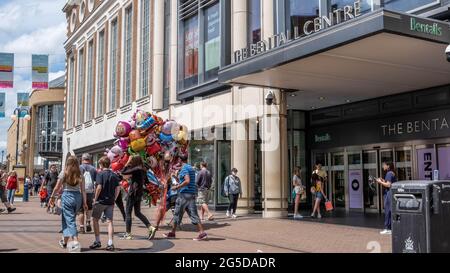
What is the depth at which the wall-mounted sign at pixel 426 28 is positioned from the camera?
34.0 feet

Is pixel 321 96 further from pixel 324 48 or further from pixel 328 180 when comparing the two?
pixel 324 48

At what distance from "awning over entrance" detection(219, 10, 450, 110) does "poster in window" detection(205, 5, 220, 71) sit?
14.5 ft

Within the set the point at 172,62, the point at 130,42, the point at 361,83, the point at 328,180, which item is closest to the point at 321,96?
the point at 361,83

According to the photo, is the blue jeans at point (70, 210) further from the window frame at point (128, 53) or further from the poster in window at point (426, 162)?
the window frame at point (128, 53)

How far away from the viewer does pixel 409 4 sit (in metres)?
12.9

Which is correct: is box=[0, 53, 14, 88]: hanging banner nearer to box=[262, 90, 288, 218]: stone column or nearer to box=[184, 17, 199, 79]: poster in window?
box=[184, 17, 199, 79]: poster in window

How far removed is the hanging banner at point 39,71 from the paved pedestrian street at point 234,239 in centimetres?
1684

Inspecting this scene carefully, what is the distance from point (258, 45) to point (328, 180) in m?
7.58

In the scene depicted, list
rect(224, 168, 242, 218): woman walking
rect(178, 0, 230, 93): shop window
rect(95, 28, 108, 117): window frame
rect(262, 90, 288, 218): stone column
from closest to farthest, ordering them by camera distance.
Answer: rect(262, 90, 288, 218): stone column < rect(224, 168, 242, 218): woman walking < rect(178, 0, 230, 93): shop window < rect(95, 28, 108, 117): window frame

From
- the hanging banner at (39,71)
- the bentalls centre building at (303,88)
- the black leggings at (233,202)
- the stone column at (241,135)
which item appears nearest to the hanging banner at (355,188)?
the bentalls centre building at (303,88)

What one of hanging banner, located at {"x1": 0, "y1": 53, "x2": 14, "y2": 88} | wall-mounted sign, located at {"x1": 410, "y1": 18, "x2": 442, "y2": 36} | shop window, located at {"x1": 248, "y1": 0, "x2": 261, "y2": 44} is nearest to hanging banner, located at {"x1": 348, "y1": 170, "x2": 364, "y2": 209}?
shop window, located at {"x1": 248, "y1": 0, "x2": 261, "y2": 44}

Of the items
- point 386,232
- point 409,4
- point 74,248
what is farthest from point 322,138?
point 74,248

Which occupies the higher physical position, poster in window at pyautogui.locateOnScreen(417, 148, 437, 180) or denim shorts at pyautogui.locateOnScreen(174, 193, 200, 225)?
poster in window at pyautogui.locateOnScreen(417, 148, 437, 180)

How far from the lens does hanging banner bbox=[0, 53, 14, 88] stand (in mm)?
26913
